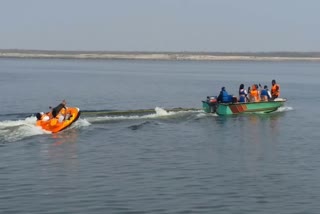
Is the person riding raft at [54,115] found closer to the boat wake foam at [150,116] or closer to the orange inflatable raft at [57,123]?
the orange inflatable raft at [57,123]

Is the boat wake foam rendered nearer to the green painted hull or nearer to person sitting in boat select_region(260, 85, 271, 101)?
the green painted hull

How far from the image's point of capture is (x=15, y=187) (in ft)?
60.8

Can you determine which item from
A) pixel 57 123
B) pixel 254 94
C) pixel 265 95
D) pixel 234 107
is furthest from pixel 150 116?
pixel 265 95

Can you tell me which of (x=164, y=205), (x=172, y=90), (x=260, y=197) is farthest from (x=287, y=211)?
(x=172, y=90)

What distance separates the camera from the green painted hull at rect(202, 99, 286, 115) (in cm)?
3584

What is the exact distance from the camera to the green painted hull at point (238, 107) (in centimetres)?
3584

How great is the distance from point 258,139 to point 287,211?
12193 mm

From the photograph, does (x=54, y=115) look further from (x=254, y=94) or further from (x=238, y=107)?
(x=254, y=94)

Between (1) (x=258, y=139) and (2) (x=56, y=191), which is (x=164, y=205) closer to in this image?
(2) (x=56, y=191)

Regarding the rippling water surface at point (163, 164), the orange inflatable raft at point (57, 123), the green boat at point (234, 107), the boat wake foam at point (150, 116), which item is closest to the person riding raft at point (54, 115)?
the orange inflatable raft at point (57, 123)

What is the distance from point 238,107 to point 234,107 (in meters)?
0.29

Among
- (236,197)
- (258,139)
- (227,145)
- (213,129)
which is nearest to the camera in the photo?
(236,197)

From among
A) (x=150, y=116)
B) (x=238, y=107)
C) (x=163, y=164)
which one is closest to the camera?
(x=163, y=164)

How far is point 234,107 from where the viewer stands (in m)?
36.1
